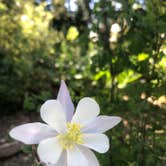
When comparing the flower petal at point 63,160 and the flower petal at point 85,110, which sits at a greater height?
the flower petal at point 85,110

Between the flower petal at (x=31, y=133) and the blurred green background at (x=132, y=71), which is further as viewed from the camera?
the blurred green background at (x=132, y=71)

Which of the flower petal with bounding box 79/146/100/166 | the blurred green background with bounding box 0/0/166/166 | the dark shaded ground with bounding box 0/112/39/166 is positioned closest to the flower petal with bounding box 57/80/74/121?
the flower petal with bounding box 79/146/100/166

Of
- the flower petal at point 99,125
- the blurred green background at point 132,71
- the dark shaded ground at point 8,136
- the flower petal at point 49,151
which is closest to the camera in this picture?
the flower petal at point 49,151

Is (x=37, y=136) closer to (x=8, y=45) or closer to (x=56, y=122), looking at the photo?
(x=56, y=122)

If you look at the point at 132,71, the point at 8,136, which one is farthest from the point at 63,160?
the point at 8,136

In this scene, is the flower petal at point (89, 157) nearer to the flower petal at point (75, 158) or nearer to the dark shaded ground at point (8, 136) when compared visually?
the flower petal at point (75, 158)

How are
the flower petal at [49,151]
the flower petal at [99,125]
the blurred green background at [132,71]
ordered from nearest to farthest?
the flower petal at [49,151] → the flower petal at [99,125] → the blurred green background at [132,71]

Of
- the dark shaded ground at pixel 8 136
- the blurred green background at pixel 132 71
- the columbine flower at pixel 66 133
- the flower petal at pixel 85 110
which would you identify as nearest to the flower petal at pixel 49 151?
the columbine flower at pixel 66 133
